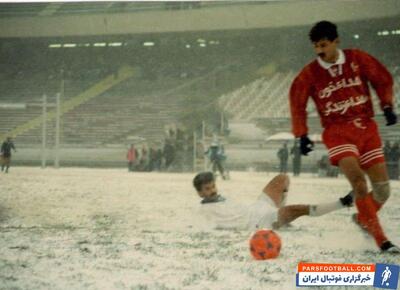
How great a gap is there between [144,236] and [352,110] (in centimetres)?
114

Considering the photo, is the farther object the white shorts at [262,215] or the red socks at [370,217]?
the white shorts at [262,215]

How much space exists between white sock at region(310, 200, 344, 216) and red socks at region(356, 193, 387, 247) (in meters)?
0.13

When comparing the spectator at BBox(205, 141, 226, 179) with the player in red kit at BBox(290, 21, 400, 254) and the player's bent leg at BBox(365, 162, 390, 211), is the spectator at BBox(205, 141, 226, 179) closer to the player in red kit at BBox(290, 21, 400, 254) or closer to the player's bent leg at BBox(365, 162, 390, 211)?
the player in red kit at BBox(290, 21, 400, 254)

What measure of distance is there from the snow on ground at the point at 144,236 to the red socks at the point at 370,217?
0.07m

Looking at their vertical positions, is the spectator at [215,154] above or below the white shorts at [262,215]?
above

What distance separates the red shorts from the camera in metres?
2.01

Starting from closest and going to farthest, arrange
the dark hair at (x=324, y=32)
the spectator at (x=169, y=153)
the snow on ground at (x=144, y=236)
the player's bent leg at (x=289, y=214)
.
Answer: the snow on ground at (x=144, y=236) < the dark hair at (x=324, y=32) < the player's bent leg at (x=289, y=214) < the spectator at (x=169, y=153)

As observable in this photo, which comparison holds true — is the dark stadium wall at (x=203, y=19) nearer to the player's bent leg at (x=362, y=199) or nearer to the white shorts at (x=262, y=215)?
the player's bent leg at (x=362, y=199)

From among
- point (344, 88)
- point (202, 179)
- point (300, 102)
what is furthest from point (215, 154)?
point (344, 88)

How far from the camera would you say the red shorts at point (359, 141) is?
201 centimetres

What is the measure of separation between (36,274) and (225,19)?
169 centimetres

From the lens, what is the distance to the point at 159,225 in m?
2.35

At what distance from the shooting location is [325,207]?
2182mm

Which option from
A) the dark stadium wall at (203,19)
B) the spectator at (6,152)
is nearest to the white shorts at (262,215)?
the dark stadium wall at (203,19)
